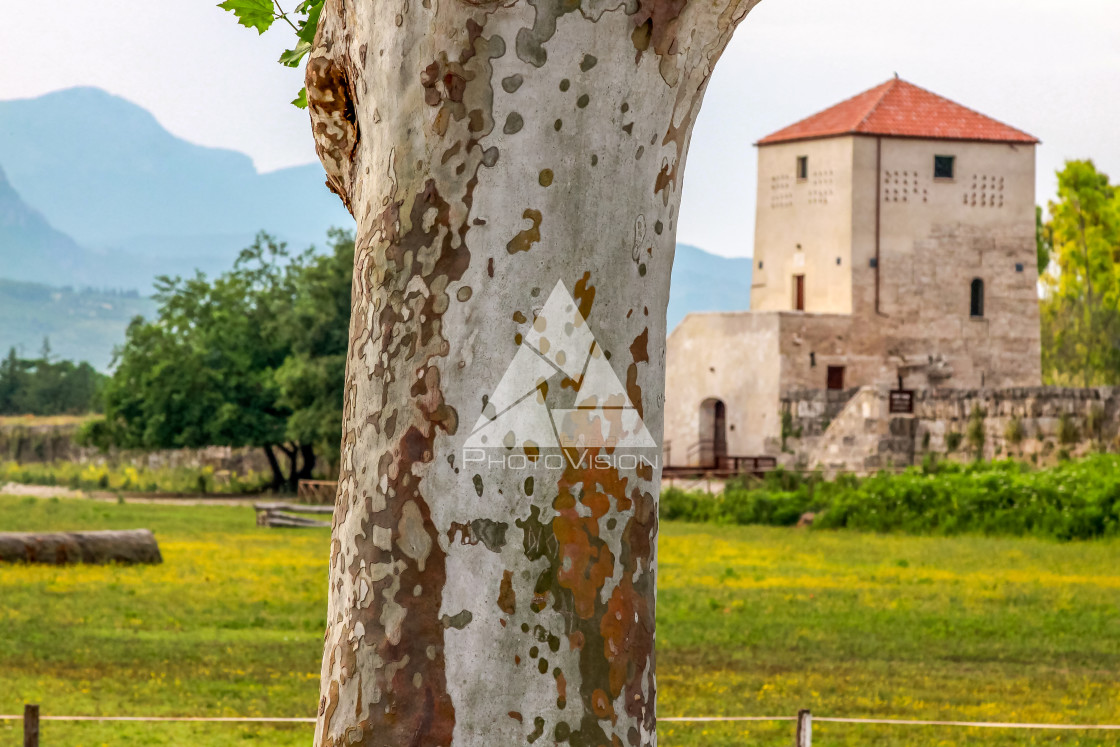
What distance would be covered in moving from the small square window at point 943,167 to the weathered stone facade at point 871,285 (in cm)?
5

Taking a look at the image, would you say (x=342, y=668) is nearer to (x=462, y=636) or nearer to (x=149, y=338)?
(x=462, y=636)

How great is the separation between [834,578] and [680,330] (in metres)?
28.3

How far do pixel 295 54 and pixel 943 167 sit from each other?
44.3 m

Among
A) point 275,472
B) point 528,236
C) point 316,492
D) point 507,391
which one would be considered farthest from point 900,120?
point 507,391

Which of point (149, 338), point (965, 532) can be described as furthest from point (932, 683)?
point (149, 338)

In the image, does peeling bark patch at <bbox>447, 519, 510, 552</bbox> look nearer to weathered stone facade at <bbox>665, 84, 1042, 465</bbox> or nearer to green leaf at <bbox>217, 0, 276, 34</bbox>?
green leaf at <bbox>217, 0, 276, 34</bbox>

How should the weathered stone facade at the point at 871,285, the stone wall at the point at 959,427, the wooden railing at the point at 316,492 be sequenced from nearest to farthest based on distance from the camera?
the stone wall at the point at 959,427 → the wooden railing at the point at 316,492 → the weathered stone facade at the point at 871,285

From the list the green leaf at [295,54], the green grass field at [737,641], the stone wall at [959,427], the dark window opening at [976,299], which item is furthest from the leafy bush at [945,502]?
the green leaf at [295,54]

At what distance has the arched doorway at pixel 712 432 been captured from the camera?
46.1 metres

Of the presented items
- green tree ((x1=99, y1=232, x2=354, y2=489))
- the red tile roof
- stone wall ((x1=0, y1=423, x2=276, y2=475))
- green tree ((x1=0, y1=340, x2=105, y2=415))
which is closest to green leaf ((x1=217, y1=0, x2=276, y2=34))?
green tree ((x1=99, y1=232, x2=354, y2=489))

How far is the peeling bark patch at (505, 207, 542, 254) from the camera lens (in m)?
3.16

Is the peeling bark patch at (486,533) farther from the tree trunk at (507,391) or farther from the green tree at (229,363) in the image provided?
the green tree at (229,363)

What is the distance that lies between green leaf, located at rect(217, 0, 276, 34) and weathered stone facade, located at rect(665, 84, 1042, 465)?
133ft

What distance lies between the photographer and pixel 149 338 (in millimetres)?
45031
